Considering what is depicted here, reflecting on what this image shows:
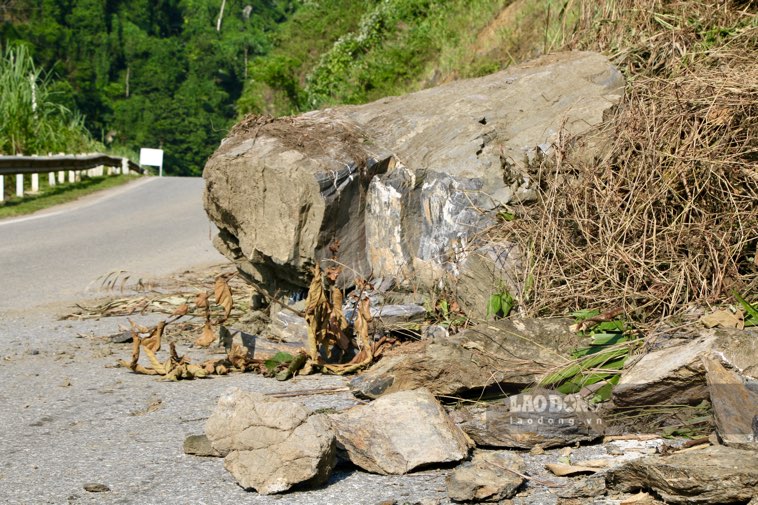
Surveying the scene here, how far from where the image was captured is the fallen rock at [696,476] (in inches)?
113

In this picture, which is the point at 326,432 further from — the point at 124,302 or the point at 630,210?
the point at 124,302

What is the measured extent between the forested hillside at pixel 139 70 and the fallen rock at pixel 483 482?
54.2 metres

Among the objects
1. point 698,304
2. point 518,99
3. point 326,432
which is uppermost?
point 518,99

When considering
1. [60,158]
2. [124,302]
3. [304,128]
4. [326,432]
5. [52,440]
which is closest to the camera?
[326,432]

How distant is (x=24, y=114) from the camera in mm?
18359

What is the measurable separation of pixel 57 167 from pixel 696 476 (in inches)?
642

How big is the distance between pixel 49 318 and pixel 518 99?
13.2 ft

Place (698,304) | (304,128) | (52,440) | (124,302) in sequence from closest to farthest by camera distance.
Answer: (52,440), (698,304), (304,128), (124,302)

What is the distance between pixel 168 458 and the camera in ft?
12.0

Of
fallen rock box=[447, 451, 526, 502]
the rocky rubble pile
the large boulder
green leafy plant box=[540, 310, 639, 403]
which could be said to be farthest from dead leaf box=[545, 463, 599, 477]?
the large boulder

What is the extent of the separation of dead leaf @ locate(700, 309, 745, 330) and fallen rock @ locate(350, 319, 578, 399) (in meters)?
0.66

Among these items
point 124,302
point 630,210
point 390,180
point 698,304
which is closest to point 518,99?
point 390,180

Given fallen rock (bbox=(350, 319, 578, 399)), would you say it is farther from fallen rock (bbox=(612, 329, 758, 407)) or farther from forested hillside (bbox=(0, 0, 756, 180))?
forested hillside (bbox=(0, 0, 756, 180))

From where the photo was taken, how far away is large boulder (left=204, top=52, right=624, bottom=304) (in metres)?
5.69
